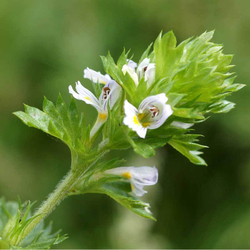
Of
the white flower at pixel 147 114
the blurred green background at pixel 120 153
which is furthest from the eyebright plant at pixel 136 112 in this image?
the blurred green background at pixel 120 153

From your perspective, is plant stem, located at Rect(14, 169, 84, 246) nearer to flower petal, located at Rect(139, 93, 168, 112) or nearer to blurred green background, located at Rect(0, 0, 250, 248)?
flower petal, located at Rect(139, 93, 168, 112)

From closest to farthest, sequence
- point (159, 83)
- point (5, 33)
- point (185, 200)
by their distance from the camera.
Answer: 1. point (159, 83)
2. point (5, 33)
3. point (185, 200)

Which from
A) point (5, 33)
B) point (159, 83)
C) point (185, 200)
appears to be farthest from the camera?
point (185, 200)

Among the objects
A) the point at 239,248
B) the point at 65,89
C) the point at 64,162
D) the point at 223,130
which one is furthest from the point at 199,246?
the point at 65,89

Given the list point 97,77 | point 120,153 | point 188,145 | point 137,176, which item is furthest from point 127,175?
point 120,153

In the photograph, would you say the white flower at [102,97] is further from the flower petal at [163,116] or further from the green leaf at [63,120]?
the flower petal at [163,116]

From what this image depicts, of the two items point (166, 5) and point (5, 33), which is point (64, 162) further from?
point (166, 5)

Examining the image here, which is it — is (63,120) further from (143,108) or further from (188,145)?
(188,145)

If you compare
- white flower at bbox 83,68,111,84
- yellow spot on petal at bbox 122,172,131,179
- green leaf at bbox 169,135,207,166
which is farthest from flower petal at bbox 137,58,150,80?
yellow spot on petal at bbox 122,172,131,179
